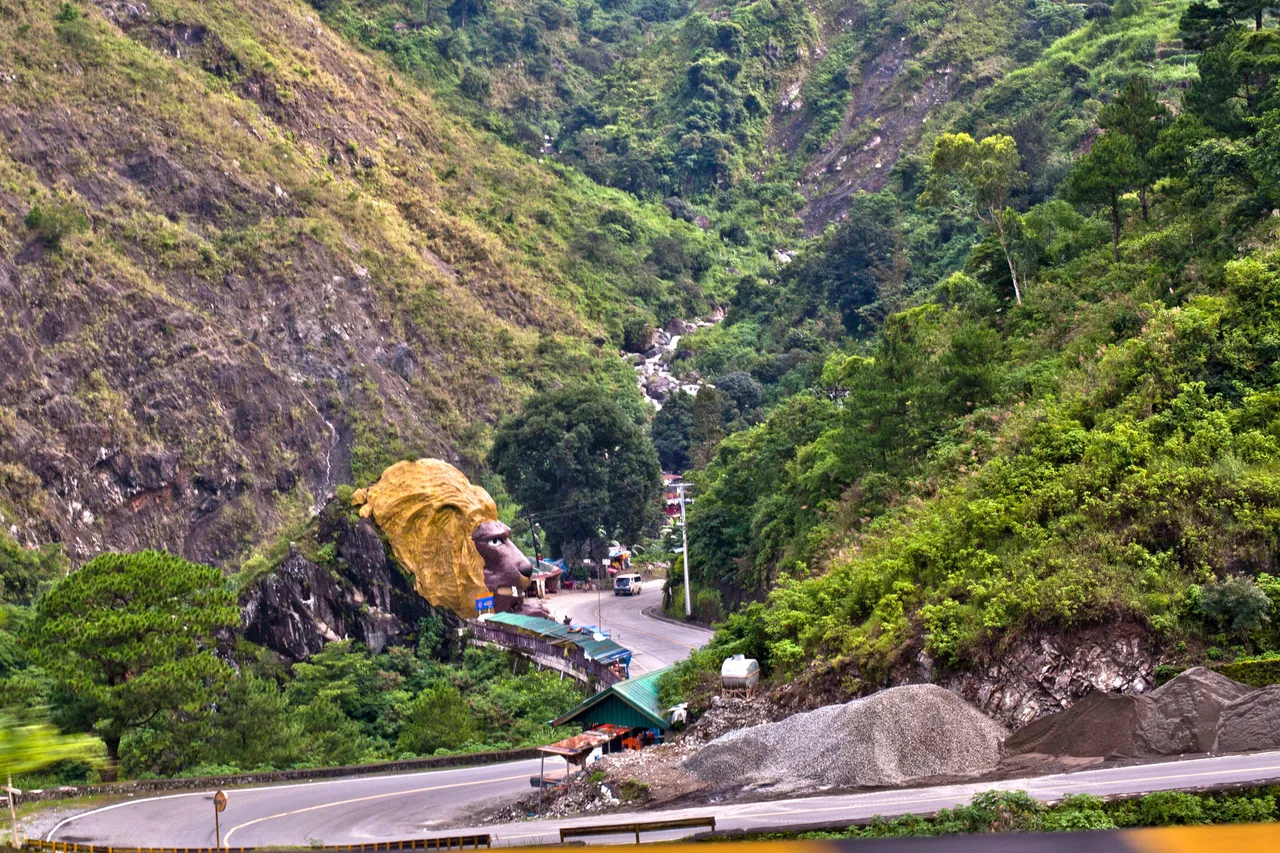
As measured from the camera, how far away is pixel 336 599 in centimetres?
3334

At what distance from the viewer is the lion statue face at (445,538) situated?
35.1 meters

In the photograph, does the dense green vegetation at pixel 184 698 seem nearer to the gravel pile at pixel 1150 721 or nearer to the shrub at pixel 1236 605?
the gravel pile at pixel 1150 721

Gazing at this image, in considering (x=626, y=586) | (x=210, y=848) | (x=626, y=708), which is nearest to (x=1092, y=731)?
(x=626, y=708)

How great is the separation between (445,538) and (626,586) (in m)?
10.4

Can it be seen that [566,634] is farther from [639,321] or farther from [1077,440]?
[639,321]

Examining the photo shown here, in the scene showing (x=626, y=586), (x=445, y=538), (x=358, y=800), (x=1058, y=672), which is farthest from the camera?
(x=626, y=586)

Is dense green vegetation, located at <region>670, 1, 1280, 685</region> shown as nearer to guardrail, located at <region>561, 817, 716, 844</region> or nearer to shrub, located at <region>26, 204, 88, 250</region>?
guardrail, located at <region>561, 817, 716, 844</region>

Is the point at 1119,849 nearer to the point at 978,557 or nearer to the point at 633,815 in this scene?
the point at 633,815

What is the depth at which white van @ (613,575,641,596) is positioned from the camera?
144 ft

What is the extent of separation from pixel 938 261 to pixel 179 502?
35.1 meters

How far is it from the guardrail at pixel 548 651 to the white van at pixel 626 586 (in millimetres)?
10591

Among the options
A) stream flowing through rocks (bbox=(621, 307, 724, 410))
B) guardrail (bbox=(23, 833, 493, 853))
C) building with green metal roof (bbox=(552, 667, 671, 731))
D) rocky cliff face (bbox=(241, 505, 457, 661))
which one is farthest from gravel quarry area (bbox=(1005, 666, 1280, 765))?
stream flowing through rocks (bbox=(621, 307, 724, 410))

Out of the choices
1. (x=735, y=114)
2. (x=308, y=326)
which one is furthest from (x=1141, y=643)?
(x=735, y=114)

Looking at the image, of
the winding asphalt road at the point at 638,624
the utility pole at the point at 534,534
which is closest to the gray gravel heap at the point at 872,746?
the winding asphalt road at the point at 638,624
